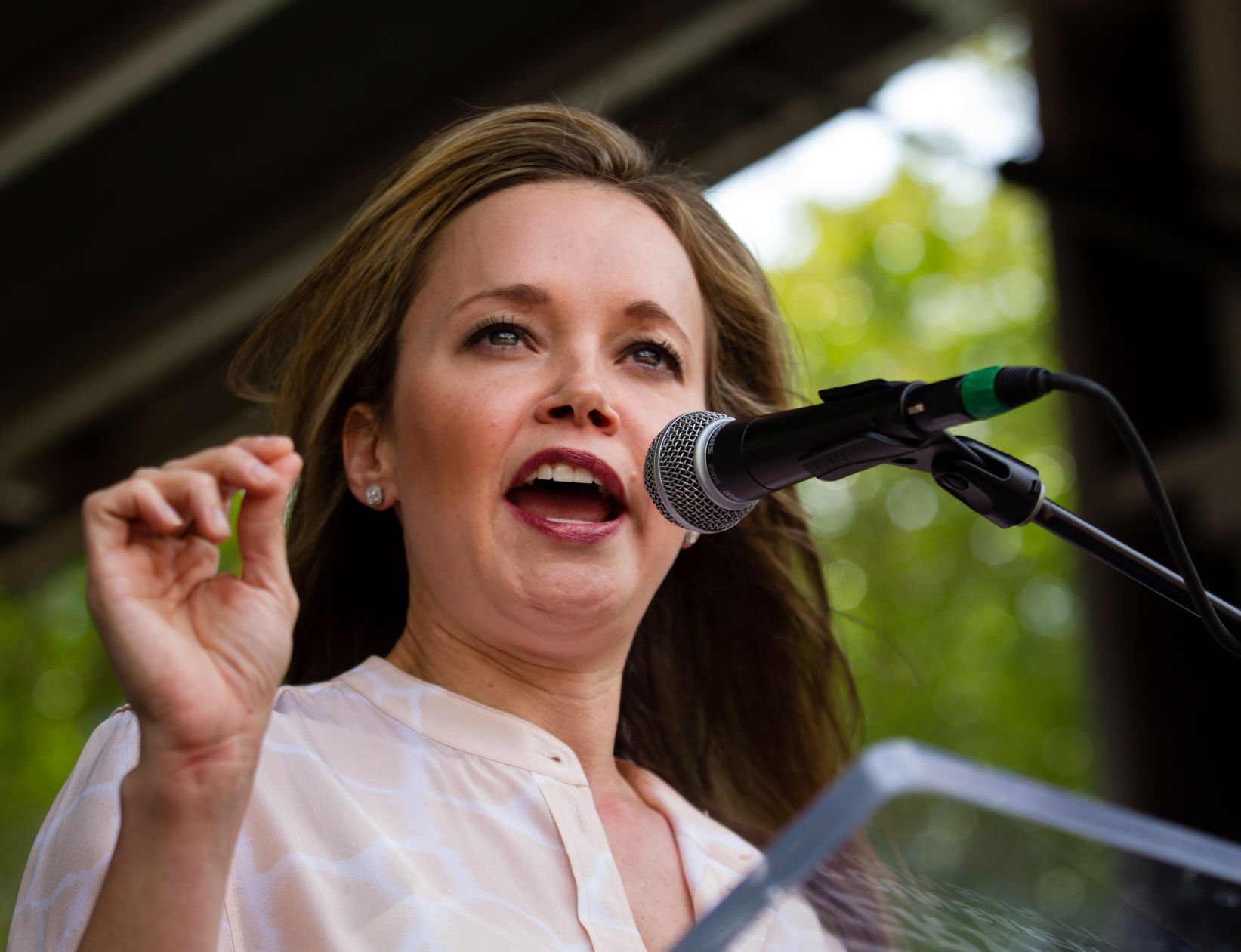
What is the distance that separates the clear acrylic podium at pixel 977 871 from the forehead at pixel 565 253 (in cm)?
106

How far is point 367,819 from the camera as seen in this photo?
1.58 metres

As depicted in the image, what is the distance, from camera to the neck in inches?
73.8

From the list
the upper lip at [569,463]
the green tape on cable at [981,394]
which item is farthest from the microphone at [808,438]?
the upper lip at [569,463]

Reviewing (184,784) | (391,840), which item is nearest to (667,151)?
(391,840)

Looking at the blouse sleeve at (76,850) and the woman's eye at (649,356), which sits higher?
the woman's eye at (649,356)

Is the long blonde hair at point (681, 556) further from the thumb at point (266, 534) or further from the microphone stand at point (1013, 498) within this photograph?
the microphone stand at point (1013, 498)

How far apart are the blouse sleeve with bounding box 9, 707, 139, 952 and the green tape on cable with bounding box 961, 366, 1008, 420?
81 cm

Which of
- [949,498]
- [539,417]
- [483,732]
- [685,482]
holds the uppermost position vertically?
[539,417]

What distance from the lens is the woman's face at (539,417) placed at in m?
1.80

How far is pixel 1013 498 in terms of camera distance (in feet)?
4.31

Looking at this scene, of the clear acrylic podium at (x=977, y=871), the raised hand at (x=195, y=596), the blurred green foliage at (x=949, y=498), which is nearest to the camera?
the clear acrylic podium at (x=977, y=871)

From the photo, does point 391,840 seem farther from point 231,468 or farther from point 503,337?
point 503,337

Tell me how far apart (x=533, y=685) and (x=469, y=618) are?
126 mm

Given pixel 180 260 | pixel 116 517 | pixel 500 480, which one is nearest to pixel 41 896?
pixel 116 517
